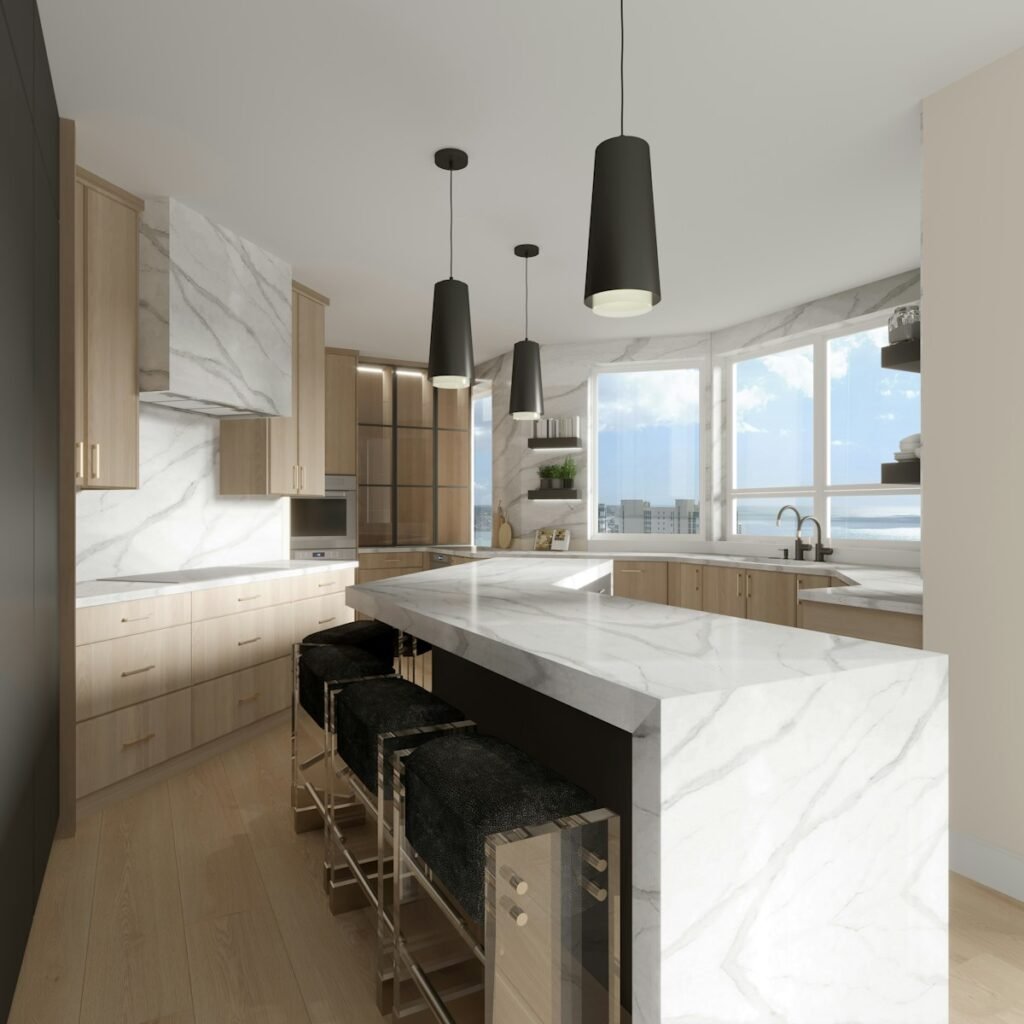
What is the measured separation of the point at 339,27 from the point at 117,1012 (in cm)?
275

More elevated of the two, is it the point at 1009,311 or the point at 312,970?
the point at 1009,311

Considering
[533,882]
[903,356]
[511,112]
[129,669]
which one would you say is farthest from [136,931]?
[903,356]

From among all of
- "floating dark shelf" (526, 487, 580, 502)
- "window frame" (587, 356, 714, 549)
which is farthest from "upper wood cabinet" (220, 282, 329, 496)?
"window frame" (587, 356, 714, 549)

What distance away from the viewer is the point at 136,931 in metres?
2.14

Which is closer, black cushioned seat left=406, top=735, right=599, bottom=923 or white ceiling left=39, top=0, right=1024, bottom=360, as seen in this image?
black cushioned seat left=406, top=735, right=599, bottom=923

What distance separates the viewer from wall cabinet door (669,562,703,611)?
5.23 metres

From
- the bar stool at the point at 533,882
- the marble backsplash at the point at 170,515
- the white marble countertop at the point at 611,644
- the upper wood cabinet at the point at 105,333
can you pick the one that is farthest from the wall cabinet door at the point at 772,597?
the upper wood cabinet at the point at 105,333

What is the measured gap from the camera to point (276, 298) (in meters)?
4.18

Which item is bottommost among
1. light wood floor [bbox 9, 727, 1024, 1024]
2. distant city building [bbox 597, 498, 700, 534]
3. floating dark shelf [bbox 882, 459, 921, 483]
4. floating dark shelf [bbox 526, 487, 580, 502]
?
light wood floor [bbox 9, 727, 1024, 1024]

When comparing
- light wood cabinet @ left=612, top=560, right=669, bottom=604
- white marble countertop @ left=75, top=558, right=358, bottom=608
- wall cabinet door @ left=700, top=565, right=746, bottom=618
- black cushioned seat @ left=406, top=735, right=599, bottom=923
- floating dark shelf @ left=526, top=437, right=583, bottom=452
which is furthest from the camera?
floating dark shelf @ left=526, top=437, right=583, bottom=452

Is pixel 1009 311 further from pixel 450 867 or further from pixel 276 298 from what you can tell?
pixel 276 298

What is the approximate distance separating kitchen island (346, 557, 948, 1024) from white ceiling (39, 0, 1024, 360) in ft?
6.09

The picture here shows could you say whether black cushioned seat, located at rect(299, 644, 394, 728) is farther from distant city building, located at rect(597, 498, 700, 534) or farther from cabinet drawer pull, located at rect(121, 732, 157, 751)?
distant city building, located at rect(597, 498, 700, 534)

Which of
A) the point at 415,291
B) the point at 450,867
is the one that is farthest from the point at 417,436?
the point at 450,867
